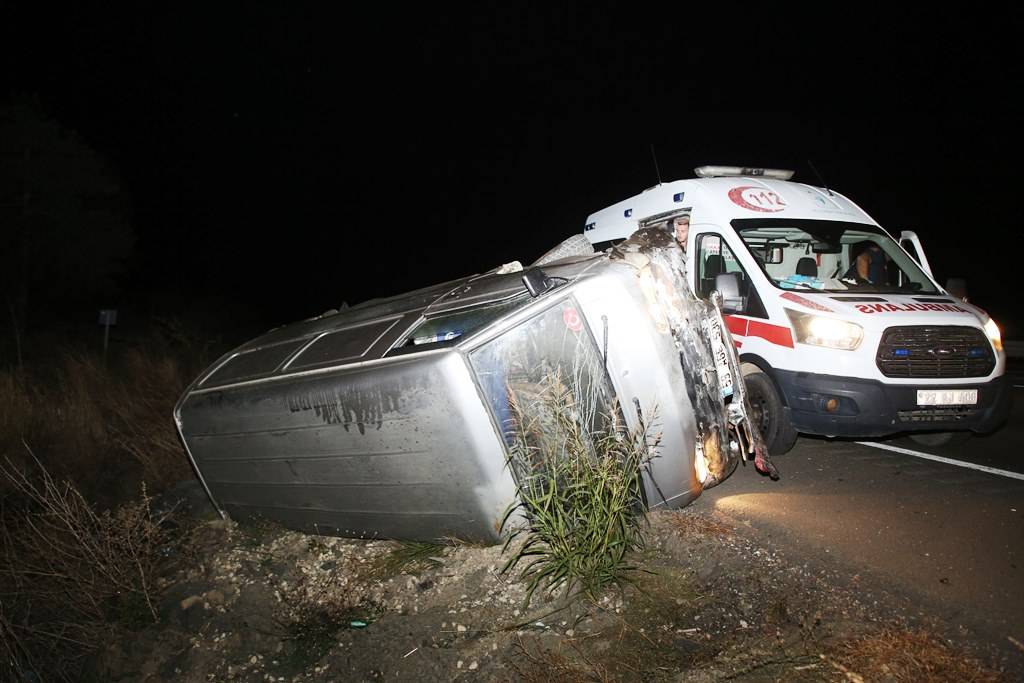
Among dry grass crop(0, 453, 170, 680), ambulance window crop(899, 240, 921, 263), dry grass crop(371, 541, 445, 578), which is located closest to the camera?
dry grass crop(371, 541, 445, 578)

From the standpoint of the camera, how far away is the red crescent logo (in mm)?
5977

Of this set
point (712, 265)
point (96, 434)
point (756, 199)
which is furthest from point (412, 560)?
point (96, 434)

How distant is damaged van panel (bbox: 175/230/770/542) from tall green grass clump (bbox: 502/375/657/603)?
0.08 m

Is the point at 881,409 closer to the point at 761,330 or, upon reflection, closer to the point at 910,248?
the point at 761,330

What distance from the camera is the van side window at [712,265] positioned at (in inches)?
226

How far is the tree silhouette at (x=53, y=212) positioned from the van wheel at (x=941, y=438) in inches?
1124

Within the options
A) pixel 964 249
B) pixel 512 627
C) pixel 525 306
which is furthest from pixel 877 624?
pixel 964 249

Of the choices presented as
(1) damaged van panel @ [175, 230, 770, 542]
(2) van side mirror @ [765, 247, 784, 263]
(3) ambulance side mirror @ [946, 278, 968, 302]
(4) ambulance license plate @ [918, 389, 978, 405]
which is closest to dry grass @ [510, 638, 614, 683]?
(1) damaged van panel @ [175, 230, 770, 542]

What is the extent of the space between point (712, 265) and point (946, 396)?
2.23 metres

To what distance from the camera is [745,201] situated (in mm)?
6020

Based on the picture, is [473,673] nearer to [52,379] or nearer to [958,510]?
[958,510]

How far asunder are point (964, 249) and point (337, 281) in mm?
39797

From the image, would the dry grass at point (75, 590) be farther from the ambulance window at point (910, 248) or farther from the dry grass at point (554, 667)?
the ambulance window at point (910, 248)

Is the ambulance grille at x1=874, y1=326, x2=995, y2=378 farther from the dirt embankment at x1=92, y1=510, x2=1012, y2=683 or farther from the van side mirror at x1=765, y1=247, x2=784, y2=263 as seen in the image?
the dirt embankment at x1=92, y1=510, x2=1012, y2=683
